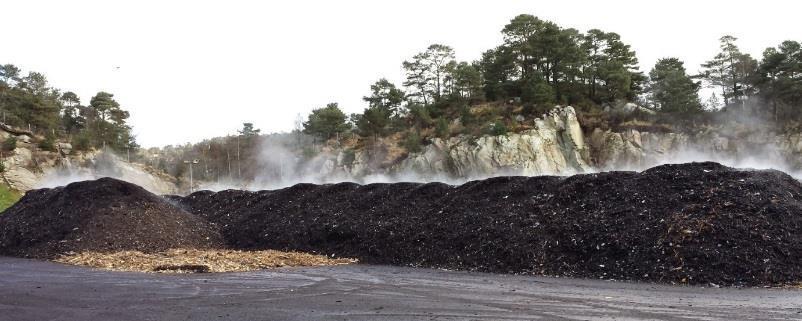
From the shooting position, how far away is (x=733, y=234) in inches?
402

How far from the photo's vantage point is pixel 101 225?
53.0 ft

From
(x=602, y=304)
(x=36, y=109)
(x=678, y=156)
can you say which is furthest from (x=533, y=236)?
(x=36, y=109)

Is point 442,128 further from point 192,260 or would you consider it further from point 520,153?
point 192,260

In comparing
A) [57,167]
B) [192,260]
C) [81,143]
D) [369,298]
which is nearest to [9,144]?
[57,167]

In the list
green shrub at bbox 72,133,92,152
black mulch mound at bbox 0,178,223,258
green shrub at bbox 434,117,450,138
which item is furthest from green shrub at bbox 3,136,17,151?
green shrub at bbox 434,117,450,138

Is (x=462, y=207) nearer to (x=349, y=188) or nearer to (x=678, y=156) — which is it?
(x=349, y=188)

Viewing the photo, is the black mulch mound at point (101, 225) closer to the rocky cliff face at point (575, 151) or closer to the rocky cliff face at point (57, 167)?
the rocky cliff face at point (575, 151)

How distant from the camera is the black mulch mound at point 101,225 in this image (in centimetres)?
1552

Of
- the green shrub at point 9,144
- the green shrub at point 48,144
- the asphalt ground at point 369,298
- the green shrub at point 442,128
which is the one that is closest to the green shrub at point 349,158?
the green shrub at point 442,128

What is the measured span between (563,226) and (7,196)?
1567 inches

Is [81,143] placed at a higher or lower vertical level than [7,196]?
higher

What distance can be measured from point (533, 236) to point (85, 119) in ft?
196

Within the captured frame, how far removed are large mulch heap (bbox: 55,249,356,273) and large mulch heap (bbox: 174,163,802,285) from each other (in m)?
1.27

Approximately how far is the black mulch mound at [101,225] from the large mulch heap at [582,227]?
1.63 meters
